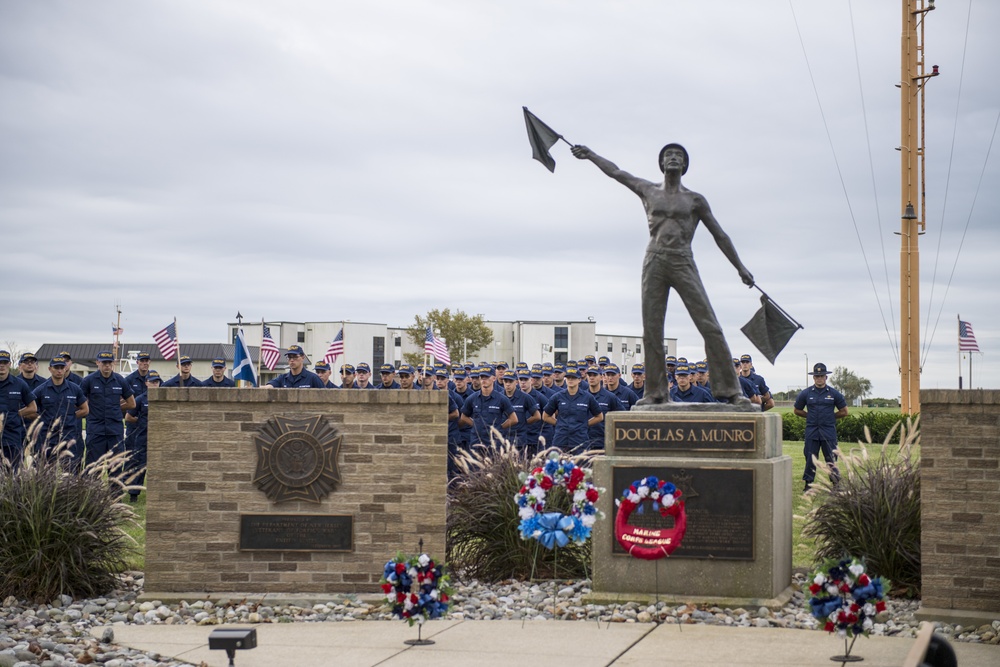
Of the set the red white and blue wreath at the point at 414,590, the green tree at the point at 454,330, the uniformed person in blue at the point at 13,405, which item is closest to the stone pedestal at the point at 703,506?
the red white and blue wreath at the point at 414,590

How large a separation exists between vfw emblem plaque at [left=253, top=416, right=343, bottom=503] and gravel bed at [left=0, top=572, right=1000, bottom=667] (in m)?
0.91

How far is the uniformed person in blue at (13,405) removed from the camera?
1437 centimetres

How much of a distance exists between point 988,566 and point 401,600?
4.38 metres

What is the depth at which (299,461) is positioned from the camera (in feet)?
29.5

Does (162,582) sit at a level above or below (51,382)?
below

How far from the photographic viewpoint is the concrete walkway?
22.1 ft

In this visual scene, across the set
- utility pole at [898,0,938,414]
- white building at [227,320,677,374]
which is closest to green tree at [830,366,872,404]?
white building at [227,320,677,374]

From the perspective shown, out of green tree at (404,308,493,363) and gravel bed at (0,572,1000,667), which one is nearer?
gravel bed at (0,572,1000,667)

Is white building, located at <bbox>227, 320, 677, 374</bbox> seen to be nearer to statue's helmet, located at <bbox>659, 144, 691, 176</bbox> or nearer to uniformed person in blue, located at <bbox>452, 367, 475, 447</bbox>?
uniformed person in blue, located at <bbox>452, 367, 475, 447</bbox>

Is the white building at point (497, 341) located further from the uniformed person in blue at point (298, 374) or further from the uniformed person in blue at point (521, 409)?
the uniformed person in blue at point (298, 374)

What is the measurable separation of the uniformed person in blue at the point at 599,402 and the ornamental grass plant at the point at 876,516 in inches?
246

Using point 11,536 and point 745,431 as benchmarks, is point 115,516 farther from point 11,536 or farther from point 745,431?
point 745,431

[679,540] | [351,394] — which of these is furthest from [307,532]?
[679,540]

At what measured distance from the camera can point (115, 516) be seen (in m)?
9.27
